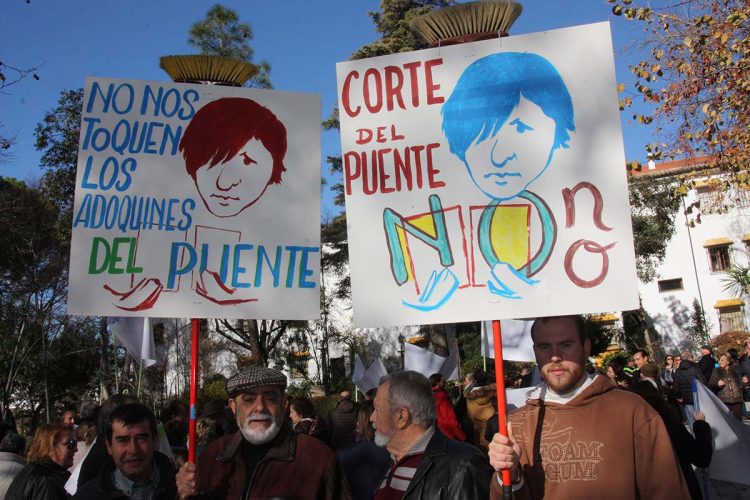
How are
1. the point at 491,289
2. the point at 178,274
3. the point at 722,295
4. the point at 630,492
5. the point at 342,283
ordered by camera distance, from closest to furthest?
the point at 630,492 < the point at 491,289 < the point at 178,274 < the point at 342,283 < the point at 722,295

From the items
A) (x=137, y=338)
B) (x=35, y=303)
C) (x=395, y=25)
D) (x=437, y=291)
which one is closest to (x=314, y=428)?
(x=437, y=291)

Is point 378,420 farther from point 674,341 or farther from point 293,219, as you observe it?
point 674,341

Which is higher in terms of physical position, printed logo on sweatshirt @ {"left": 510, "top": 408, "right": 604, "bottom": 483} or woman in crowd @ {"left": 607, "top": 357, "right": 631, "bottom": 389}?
woman in crowd @ {"left": 607, "top": 357, "right": 631, "bottom": 389}

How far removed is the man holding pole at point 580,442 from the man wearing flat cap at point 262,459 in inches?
36.3

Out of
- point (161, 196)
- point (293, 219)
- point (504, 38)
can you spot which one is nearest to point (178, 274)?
point (161, 196)

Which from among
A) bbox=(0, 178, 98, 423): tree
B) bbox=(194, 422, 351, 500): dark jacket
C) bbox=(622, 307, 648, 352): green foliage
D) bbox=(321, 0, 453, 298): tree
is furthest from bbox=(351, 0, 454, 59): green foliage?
bbox=(194, 422, 351, 500): dark jacket

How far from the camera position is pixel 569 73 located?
3.40 meters

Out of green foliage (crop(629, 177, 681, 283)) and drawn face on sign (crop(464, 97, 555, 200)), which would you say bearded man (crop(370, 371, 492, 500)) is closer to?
drawn face on sign (crop(464, 97, 555, 200))

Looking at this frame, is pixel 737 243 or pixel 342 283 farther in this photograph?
pixel 737 243

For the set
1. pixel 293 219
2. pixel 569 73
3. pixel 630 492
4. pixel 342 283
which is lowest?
pixel 630 492

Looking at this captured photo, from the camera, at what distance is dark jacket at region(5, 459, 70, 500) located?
12.7ft

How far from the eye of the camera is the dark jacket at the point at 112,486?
3348mm

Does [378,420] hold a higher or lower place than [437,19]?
lower

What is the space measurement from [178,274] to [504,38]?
2.21 meters
